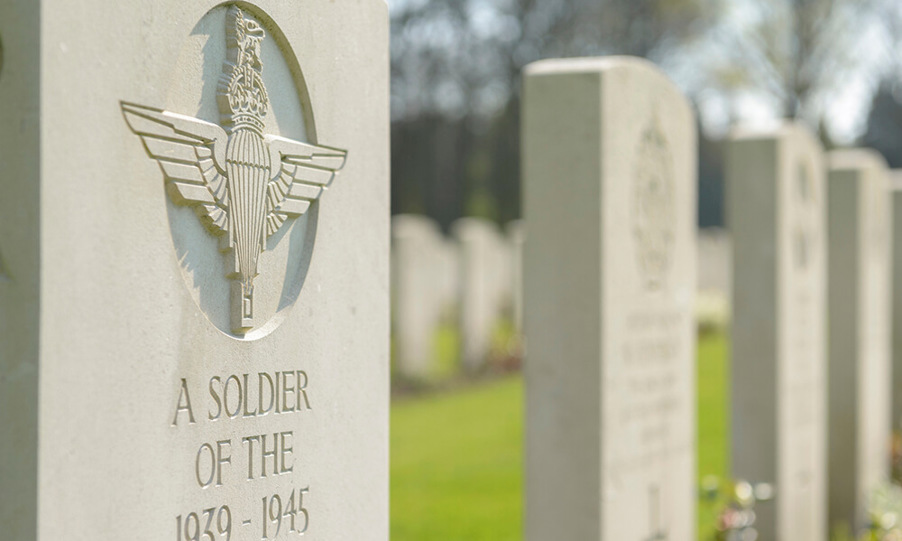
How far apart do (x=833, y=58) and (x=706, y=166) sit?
32.1 ft

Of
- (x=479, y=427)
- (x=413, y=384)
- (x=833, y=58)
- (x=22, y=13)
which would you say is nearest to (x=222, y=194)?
(x=22, y=13)

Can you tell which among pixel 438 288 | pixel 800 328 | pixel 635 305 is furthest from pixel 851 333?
pixel 438 288

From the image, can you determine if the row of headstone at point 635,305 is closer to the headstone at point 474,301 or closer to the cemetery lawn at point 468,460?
the cemetery lawn at point 468,460

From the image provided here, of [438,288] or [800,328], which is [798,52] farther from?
[800,328]

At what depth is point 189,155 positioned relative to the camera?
204 centimetres

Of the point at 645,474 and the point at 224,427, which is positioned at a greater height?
the point at 224,427

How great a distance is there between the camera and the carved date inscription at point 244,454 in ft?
6.81

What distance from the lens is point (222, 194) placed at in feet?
7.00

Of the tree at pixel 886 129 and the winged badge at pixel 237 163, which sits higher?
the tree at pixel 886 129

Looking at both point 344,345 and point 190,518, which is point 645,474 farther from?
point 190,518

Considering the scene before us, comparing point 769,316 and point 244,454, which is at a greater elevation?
point 769,316

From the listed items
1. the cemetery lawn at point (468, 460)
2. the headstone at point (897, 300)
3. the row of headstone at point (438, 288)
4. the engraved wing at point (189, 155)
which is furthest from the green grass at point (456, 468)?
the engraved wing at point (189, 155)

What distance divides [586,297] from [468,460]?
16.7ft

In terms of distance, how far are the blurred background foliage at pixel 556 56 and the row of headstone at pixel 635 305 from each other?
21.1 meters
